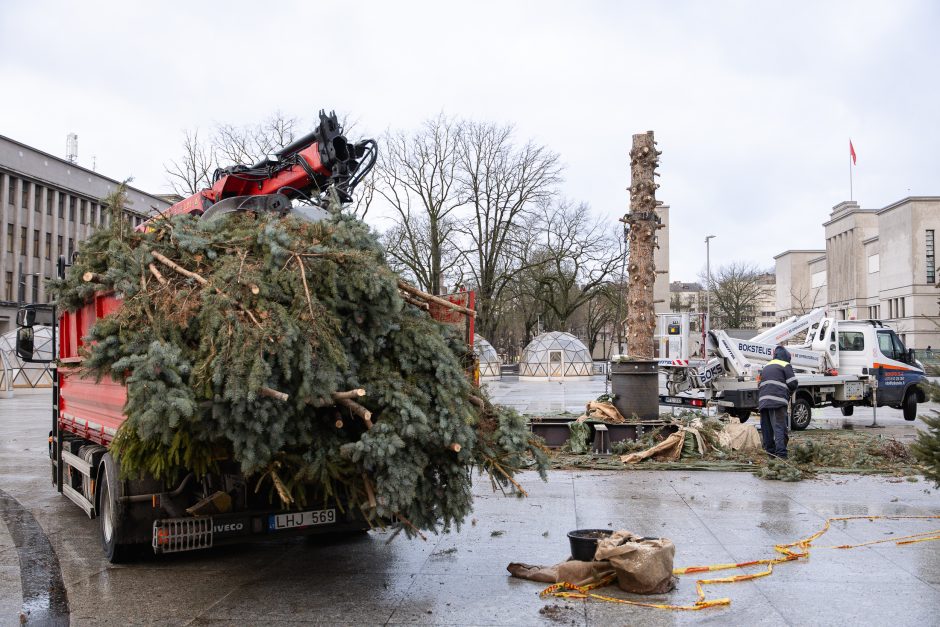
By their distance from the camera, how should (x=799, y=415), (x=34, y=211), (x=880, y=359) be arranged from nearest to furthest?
(x=799, y=415), (x=880, y=359), (x=34, y=211)

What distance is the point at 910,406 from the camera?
20.2 metres

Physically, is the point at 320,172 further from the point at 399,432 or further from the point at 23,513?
the point at 23,513

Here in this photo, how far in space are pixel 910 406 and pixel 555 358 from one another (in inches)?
1210

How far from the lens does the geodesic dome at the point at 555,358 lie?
5041 centimetres

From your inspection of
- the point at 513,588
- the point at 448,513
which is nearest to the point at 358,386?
the point at 448,513

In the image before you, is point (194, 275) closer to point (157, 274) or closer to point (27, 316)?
point (157, 274)

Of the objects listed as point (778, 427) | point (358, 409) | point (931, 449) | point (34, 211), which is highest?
point (34, 211)

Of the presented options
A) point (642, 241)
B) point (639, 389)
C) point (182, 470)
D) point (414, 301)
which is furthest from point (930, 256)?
point (182, 470)

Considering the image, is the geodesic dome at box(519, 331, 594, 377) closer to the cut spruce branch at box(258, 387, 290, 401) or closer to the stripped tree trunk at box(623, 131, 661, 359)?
the stripped tree trunk at box(623, 131, 661, 359)

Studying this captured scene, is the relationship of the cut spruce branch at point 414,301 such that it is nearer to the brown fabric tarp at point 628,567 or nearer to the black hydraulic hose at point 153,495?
the black hydraulic hose at point 153,495

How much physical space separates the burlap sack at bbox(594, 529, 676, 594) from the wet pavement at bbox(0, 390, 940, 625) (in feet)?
0.39

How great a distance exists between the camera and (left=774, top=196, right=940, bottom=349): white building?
64.9m

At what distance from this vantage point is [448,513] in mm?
5555

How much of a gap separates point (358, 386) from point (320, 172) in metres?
3.36
